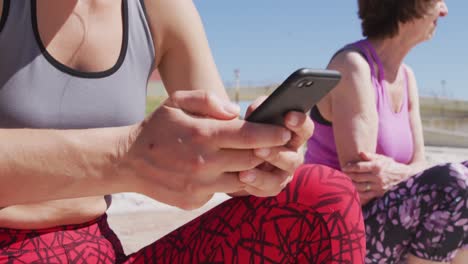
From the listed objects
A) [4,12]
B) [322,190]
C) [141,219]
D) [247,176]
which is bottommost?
[141,219]

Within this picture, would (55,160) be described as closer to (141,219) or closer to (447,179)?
(447,179)

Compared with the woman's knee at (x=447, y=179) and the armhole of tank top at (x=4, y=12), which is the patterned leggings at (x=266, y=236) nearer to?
the armhole of tank top at (x=4, y=12)

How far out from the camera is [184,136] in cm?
93

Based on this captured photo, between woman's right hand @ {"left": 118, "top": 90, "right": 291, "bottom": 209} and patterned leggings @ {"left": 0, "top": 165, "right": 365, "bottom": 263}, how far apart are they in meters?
0.27

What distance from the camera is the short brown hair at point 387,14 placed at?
7.49 ft

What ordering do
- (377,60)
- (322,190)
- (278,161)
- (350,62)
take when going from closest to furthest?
(278,161) → (322,190) → (350,62) → (377,60)

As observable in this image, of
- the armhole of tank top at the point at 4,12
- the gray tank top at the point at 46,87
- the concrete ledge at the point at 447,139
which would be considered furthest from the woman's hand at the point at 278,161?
the concrete ledge at the point at 447,139

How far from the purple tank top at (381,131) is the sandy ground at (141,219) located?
49.8 inches

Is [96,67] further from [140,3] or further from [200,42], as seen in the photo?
[200,42]

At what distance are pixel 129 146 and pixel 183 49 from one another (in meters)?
0.66

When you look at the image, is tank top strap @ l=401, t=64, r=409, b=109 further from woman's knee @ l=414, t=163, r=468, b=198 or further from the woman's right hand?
the woman's right hand

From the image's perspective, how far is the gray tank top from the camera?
1262 millimetres

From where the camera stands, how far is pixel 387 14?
7.68ft

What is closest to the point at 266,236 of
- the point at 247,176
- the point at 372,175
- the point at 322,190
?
the point at 322,190
